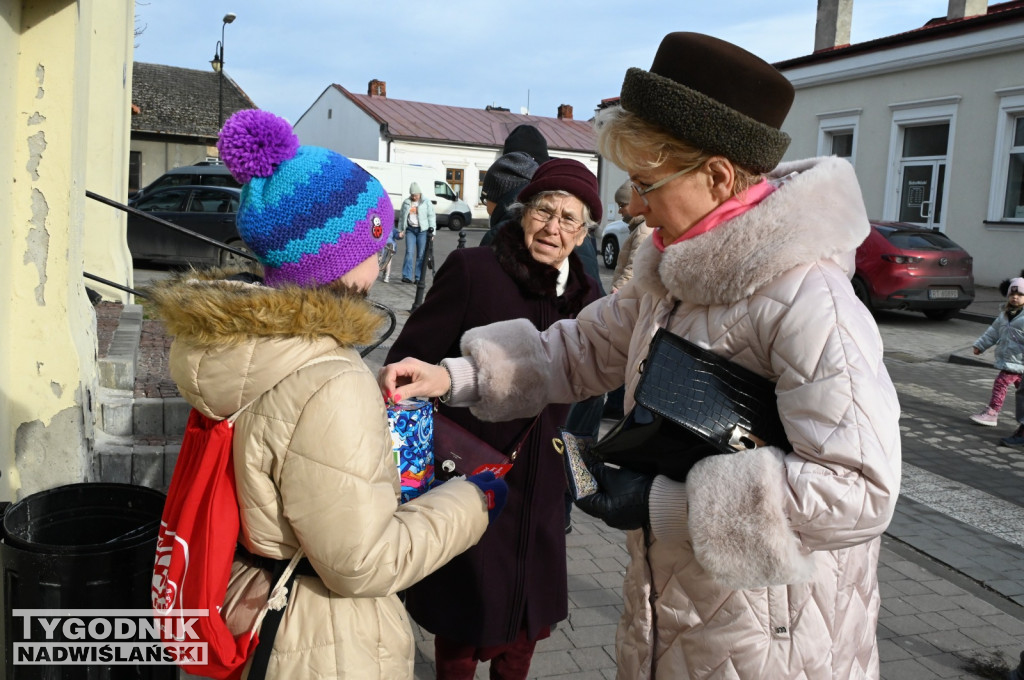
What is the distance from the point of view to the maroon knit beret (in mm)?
3229

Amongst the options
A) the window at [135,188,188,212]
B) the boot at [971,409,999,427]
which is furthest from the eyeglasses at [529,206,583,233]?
the window at [135,188,188,212]

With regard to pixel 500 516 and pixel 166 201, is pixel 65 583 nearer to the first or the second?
pixel 500 516

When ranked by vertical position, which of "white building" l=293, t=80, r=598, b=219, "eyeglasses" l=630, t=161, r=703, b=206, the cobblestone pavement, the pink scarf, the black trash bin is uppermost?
"white building" l=293, t=80, r=598, b=219

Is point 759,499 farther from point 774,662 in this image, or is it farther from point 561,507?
point 561,507

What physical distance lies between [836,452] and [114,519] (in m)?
2.27

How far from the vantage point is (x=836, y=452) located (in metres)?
1.46

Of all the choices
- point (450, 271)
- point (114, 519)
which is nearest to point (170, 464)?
point (114, 519)

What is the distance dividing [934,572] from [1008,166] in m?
15.5

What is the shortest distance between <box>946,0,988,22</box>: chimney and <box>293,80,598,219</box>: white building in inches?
844

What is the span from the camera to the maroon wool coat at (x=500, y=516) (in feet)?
9.07

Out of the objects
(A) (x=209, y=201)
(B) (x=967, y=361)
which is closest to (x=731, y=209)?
(B) (x=967, y=361)

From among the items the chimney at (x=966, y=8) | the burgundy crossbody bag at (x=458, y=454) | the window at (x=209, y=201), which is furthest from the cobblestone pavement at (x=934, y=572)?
the chimney at (x=966, y=8)

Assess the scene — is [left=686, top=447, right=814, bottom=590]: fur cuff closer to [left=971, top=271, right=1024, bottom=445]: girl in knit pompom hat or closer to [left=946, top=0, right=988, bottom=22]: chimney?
[left=971, top=271, right=1024, bottom=445]: girl in knit pompom hat

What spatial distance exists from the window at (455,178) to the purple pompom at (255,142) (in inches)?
1667
